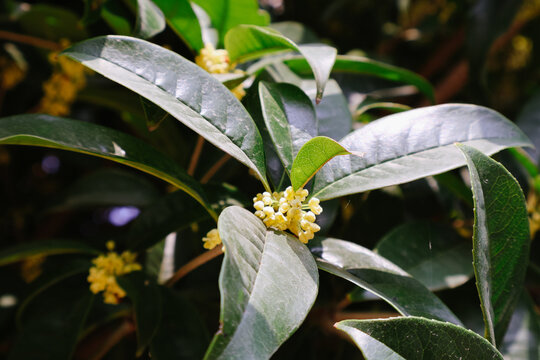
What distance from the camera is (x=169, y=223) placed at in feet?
2.36

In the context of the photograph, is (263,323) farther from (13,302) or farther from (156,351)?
(13,302)

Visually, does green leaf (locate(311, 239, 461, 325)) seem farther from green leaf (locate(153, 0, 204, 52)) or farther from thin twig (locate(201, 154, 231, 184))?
green leaf (locate(153, 0, 204, 52))

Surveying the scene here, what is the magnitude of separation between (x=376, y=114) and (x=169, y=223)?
743mm

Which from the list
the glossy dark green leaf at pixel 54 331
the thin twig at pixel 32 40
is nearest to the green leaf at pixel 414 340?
the glossy dark green leaf at pixel 54 331

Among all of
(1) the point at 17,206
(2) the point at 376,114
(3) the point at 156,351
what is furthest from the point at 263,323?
(1) the point at 17,206

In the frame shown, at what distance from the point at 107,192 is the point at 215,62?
44cm

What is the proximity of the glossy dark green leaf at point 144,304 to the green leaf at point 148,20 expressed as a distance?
35 cm

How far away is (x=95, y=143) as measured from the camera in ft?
1.76

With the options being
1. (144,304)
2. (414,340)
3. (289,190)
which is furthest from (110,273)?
(414,340)

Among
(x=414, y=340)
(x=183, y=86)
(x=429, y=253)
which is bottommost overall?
(x=429, y=253)

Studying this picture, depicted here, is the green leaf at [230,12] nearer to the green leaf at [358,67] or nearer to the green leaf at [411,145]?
the green leaf at [358,67]

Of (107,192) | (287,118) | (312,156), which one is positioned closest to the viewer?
(312,156)

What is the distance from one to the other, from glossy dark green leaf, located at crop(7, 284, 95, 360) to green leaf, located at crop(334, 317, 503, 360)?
0.50 metres

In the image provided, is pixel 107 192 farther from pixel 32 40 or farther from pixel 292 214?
pixel 292 214
